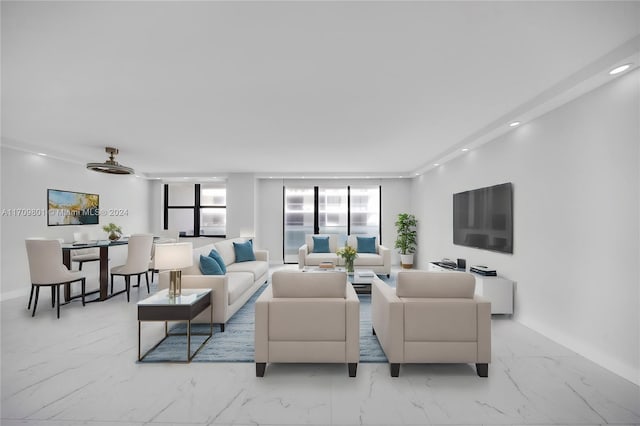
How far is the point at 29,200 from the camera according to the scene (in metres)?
4.85

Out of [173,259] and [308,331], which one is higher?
[173,259]

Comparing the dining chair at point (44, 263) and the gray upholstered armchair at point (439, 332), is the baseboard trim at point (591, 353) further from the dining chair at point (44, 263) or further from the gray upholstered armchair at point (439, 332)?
the dining chair at point (44, 263)

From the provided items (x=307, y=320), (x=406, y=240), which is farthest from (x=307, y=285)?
(x=406, y=240)

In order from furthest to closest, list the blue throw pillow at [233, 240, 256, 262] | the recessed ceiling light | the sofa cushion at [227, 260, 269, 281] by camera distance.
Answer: the blue throw pillow at [233, 240, 256, 262], the sofa cushion at [227, 260, 269, 281], the recessed ceiling light

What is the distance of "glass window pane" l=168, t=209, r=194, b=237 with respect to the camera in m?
8.27

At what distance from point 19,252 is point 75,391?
4154 mm

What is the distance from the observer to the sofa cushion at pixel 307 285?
2385mm

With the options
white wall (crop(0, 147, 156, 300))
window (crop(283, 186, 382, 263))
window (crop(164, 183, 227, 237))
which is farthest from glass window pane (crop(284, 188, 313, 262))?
white wall (crop(0, 147, 156, 300))

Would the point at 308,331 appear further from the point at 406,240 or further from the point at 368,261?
the point at 406,240

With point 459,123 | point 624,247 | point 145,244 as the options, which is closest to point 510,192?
point 459,123

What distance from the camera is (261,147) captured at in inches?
196

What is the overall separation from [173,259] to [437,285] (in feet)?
8.23

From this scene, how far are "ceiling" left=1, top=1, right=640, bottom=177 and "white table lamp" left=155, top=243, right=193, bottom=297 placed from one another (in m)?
1.55

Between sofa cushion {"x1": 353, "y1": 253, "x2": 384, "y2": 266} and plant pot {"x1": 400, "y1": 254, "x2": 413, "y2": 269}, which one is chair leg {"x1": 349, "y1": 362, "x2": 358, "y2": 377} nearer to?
sofa cushion {"x1": 353, "y1": 253, "x2": 384, "y2": 266}
